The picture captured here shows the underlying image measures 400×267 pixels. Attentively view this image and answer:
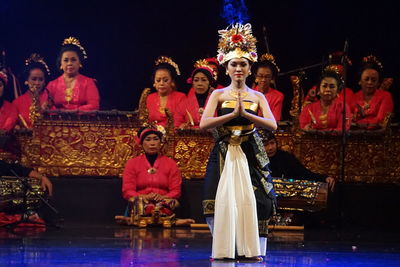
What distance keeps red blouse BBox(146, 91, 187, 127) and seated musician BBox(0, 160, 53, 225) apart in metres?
1.58

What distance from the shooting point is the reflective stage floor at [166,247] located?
5.46 metres

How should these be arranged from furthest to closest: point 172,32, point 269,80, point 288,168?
point 172,32, point 269,80, point 288,168

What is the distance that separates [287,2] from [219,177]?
568 centimetres

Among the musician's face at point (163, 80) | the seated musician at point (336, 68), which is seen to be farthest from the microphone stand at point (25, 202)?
the seated musician at point (336, 68)

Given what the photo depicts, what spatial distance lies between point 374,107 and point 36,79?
408 cm

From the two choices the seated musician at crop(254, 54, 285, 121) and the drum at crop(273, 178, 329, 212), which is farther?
the seated musician at crop(254, 54, 285, 121)

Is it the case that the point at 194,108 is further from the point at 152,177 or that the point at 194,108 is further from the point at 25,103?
the point at 25,103

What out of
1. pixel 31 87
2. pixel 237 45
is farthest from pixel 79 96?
Result: pixel 237 45

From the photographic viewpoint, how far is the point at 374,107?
9.79m

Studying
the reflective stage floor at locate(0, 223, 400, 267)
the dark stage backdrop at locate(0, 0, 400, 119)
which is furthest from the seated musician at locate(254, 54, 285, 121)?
the reflective stage floor at locate(0, 223, 400, 267)

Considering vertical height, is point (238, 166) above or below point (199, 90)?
below

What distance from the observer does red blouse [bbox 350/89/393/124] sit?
9648 millimetres

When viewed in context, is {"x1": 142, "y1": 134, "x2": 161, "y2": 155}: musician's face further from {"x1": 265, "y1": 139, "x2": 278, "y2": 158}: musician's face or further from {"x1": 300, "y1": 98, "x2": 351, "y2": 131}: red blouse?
{"x1": 300, "y1": 98, "x2": 351, "y2": 131}: red blouse

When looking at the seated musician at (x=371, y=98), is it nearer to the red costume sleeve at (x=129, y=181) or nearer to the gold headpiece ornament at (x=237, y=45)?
the red costume sleeve at (x=129, y=181)
